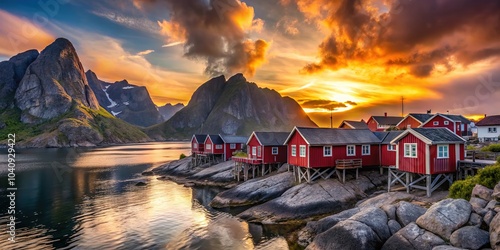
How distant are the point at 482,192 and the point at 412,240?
700 cm

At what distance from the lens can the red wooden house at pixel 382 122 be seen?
3108 inches

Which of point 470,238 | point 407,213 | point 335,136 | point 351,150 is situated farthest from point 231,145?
point 470,238

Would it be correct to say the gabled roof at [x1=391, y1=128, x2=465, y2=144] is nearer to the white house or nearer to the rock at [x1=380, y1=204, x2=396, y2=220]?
the rock at [x1=380, y1=204, x2=396, y2=220]

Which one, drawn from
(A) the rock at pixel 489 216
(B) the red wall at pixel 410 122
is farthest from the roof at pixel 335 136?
(B) the red wall at pixel 410 122

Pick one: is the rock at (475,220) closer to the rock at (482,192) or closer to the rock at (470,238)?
the rock at (470,238)

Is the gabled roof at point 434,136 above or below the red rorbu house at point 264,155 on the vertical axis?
above

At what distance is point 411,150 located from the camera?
30.4 metres

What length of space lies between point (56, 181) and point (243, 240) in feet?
166

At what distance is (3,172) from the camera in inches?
2783

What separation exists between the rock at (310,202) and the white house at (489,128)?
1873 inches

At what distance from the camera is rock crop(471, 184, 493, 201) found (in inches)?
788

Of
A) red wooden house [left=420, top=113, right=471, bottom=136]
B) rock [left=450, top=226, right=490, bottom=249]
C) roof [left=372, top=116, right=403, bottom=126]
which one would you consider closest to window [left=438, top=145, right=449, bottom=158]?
rock [left=450, top=226, right=490, bottom=249]

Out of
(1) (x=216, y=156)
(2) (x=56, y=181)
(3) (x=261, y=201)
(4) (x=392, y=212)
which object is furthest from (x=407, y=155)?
(2) (x=56, y=181)

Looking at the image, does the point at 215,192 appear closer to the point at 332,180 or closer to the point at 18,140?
the point at 332,180
